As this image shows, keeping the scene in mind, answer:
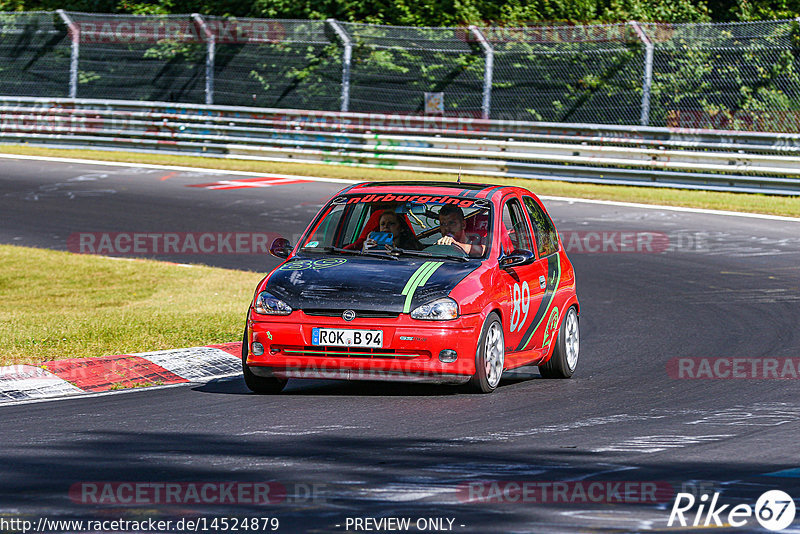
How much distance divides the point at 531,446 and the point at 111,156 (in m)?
23.3

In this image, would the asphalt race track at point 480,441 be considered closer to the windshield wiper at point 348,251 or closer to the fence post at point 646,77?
the windshield wiper at point 348,251

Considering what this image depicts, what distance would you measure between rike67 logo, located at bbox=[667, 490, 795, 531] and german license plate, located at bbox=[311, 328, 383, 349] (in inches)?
126

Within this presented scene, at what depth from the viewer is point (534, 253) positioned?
10273mm

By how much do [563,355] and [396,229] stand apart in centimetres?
169

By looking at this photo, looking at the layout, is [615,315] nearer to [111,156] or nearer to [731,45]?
[731,45]

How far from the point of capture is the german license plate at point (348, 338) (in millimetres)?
8688

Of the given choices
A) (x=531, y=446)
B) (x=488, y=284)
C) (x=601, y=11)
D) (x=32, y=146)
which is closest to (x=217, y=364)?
(x=488, y=284)

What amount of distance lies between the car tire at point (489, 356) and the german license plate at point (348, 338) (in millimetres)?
698

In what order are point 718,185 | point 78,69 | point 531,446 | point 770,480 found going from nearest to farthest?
1. point 770,480
2. point 531,446
3. point 718,185
4. point 78,69

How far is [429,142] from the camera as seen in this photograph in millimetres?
26984

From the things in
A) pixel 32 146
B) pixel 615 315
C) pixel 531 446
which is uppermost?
pixel 531 446
